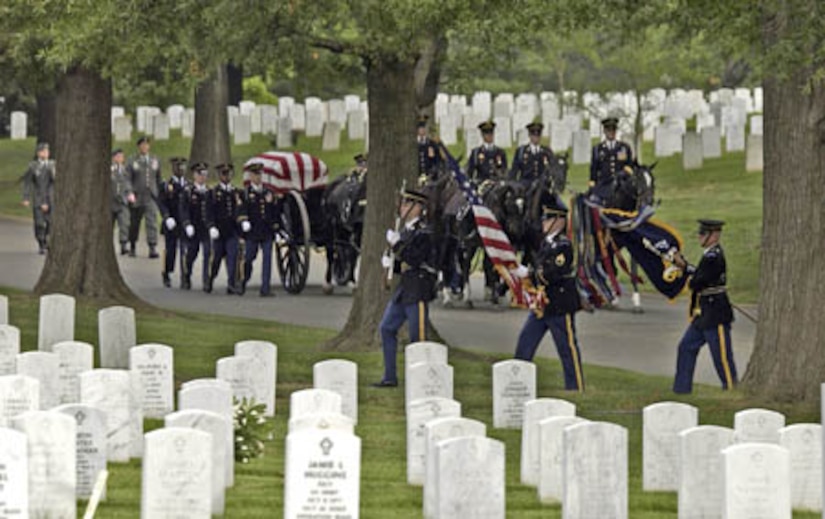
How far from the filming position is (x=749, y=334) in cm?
2533

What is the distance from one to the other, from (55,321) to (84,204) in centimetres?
563

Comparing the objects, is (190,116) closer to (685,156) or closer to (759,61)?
(685,156)

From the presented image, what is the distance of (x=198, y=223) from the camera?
30094 millimetres

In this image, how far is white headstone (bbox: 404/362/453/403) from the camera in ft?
56.7

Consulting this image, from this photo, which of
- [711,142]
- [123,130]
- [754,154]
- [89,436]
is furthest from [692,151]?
[89,436]

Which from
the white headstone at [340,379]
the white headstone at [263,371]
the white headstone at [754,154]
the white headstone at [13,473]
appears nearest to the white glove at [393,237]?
the white headstone at [263,371]

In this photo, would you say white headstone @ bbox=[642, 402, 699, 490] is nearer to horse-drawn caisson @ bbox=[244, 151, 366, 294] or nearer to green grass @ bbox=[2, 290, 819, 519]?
green grass @ bbox=[2, 290, 819, 519]

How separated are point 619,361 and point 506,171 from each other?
6191 mm

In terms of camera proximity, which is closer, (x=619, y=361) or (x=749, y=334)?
(x=619, y=361)

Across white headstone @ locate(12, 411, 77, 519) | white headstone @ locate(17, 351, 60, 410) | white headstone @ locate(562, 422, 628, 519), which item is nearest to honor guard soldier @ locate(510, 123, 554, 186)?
white headstone @ locate(17, 351, 60, 410)

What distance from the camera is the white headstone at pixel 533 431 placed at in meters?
14.8

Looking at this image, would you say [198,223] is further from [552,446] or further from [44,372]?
[552,446]

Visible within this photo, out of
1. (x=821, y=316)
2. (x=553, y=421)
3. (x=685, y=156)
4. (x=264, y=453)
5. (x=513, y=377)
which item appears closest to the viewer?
(x=553, y=421)

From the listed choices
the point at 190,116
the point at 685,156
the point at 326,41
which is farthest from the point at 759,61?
the point at 190,116
